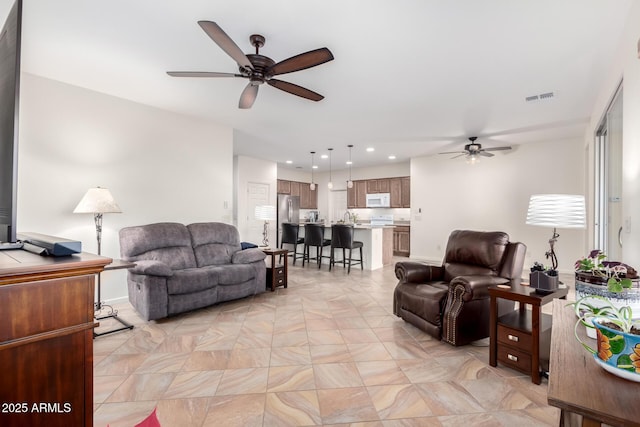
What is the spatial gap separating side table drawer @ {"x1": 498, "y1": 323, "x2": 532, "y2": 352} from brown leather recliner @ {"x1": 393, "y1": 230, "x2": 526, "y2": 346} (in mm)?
312

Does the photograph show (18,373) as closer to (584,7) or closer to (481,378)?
(481,378)

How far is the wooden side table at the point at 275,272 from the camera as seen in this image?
426cm

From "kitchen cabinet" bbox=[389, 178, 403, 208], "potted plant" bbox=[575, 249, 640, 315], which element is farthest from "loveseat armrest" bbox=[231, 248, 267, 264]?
"kitchen cabinet" bbox=[389, 178, 403, 208]

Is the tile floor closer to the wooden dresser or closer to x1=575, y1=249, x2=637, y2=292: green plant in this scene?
the wooden dresser

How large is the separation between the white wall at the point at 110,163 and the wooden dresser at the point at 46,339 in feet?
9.34

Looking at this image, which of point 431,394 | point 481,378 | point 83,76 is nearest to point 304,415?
point 431,394

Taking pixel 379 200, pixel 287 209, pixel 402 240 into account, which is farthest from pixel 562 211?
pixel 287 209

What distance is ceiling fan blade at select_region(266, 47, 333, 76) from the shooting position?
2041 mm

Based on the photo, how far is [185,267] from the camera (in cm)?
363

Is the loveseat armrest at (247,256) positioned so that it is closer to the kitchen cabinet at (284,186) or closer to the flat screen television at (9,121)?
the flat screen television at (9,121)

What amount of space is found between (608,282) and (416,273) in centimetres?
197

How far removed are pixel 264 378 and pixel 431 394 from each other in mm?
1118

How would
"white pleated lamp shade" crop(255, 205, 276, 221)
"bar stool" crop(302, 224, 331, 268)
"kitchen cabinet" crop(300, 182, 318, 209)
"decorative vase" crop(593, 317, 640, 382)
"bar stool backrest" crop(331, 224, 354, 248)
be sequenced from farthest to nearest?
"kitchen cabinet" crop(300, 182, 318, 209)
"bar stool" crop(302, 224, 331, 268)
"bar stool backrest" crop(331, 224, 354, 248)
"white pleated lamp shade" crop(255, 205, 276, 221)
"decorative vase" crop(593, 317, 640, 382)

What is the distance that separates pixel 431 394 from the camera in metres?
1.88
